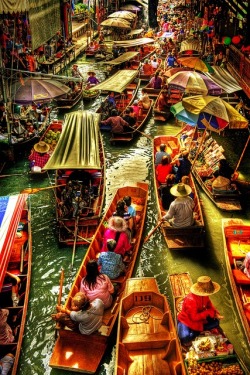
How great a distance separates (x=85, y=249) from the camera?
30.6 ft

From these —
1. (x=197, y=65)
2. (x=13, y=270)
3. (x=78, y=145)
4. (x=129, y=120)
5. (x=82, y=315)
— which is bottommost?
(x=13, y=270)

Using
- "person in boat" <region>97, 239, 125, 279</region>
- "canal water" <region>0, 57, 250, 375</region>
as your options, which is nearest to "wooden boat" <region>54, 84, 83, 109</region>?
"canal water" <region>0, 57, 250, 375</region>

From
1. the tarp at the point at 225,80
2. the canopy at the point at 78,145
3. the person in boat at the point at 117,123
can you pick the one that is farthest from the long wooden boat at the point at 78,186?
the tarp at the point at 225,80

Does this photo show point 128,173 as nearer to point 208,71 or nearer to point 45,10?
point 208,71

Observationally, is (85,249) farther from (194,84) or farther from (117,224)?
(194,84)

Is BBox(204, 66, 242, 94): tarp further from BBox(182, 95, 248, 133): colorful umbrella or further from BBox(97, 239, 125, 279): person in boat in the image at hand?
BBox(97, 239, 125, 279): person in boat

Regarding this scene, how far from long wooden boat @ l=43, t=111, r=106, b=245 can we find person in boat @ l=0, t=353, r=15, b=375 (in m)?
3.33

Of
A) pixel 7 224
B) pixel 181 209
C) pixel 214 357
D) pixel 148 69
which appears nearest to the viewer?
pixel 214 357

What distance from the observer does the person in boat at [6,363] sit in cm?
585

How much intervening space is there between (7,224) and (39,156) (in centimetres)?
587

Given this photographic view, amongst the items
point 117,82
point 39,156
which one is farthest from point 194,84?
point 39,156

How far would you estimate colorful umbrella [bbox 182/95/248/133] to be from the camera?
34.9 feet

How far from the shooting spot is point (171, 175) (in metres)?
10.3

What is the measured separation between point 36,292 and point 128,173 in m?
6.18
